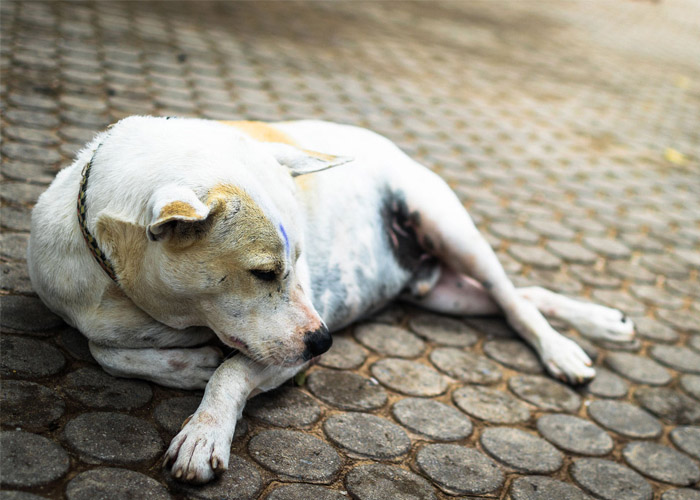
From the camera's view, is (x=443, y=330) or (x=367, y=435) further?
(x=443, y=330)

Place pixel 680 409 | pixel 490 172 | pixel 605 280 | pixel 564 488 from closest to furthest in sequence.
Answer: pixel 564 488
pixel 680 409
pixel 605 280
pixel 490 172

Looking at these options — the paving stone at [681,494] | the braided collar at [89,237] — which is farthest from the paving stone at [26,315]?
the paving stone at [681,494]

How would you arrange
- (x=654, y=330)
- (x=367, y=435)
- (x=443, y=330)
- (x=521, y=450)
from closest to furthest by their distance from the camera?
1. (x=367, y=435)
2. (x=521, y=450)
3. (x=443, y=330)
4. (x=654, y=330)

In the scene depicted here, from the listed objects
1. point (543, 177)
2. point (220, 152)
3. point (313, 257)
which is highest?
point (220, 152)

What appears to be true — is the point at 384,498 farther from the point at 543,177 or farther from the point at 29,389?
the point at 543,177

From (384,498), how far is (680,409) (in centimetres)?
192

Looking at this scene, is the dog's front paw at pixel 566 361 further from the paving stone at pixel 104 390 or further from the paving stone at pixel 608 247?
the paving stone at pixel 104 390

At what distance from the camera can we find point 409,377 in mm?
3559

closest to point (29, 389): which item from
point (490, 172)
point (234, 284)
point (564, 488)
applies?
point (234, 284)

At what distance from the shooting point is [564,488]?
2973mm

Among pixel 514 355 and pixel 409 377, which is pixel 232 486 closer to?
pixel 409 377

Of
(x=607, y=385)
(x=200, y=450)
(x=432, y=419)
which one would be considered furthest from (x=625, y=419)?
(x=200, y=450)

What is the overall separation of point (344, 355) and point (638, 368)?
172 cm

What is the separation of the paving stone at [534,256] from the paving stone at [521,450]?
188cm
